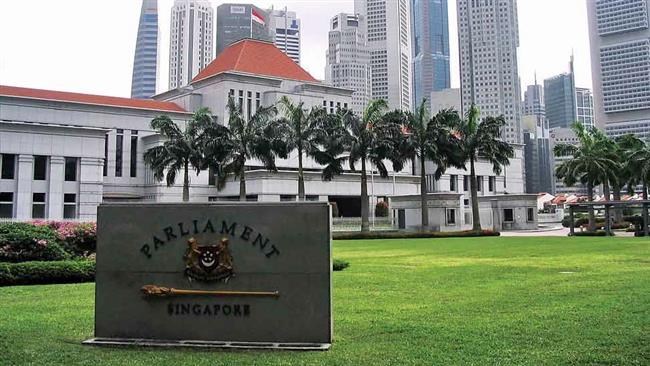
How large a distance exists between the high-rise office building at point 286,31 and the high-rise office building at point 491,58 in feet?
157

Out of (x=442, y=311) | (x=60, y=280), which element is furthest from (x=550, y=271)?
(x=60, y=280)

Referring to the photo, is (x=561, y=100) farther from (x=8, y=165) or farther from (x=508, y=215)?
(x=8, y=165)

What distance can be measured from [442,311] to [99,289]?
16.9 ft

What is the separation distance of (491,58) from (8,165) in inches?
4804

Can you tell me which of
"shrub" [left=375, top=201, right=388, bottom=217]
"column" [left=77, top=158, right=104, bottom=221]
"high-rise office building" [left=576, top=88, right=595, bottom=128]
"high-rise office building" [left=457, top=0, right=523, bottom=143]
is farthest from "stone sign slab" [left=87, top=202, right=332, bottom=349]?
"high-rise office building" [left=576, top=88, right=595, bottom=128]

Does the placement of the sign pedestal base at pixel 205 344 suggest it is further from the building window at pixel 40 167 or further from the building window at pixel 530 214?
the building window at pixel 530 214

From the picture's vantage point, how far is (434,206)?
5359cm

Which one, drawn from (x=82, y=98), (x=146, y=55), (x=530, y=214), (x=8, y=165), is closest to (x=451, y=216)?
(x=530, y=214)

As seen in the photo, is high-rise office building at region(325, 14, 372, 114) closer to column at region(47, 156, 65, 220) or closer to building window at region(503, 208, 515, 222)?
building window at region(503, 208, 515, 222)

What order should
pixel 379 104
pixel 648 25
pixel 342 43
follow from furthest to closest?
pixel 342 43 < pixel 648 25 < pixel 379 104

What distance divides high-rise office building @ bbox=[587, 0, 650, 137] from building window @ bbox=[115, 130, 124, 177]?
107423mm

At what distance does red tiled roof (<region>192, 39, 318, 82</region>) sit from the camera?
2768 inches

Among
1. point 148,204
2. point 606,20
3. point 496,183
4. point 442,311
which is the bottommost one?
point 442,311

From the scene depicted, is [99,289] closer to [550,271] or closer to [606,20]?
[550,271]
